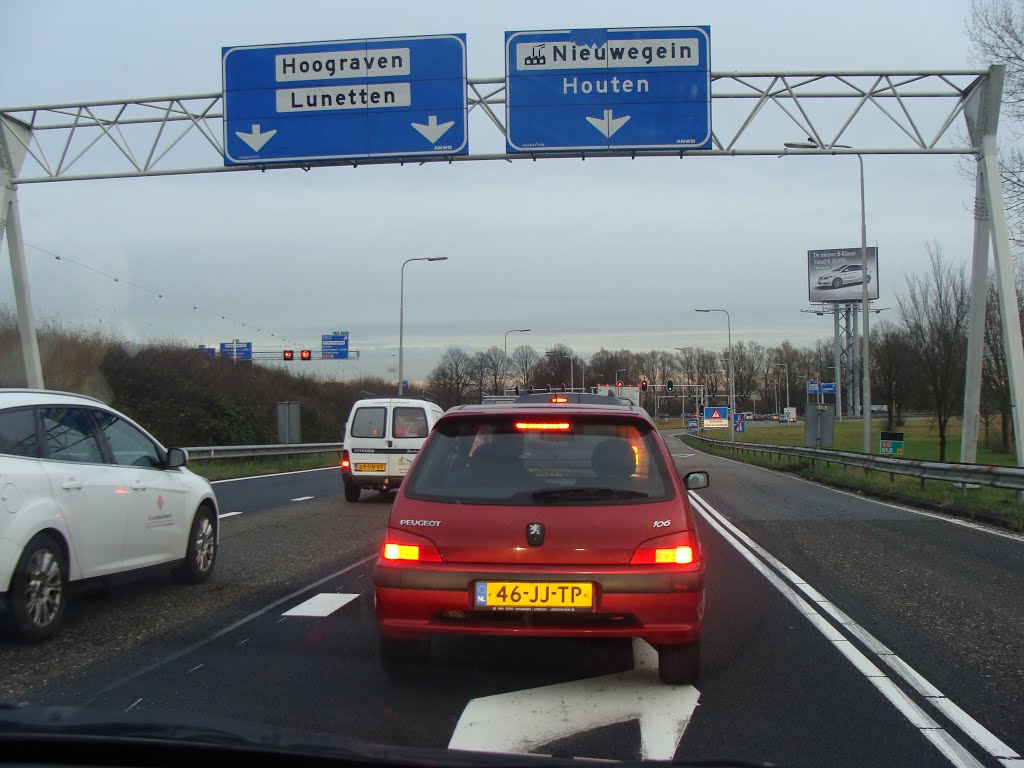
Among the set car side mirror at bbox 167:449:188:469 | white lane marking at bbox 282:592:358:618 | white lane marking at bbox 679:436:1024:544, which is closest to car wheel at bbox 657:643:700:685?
white lane marking at bbox 282:592:358:618

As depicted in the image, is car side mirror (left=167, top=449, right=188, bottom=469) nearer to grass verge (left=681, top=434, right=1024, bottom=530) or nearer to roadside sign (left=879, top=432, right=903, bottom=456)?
grass verge (left=681, top=434, right=1024, bottom=530)

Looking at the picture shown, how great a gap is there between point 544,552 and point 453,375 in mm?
75600

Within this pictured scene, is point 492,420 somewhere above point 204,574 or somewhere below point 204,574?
above

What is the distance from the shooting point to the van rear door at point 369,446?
16.0 meters

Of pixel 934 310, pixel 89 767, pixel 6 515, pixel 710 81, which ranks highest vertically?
pixel 710 81

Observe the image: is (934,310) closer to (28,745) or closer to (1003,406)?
(1003,406)

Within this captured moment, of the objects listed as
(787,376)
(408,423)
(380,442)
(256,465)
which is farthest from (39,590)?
(787,376)

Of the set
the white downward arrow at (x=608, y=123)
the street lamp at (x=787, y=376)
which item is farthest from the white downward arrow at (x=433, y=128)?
the street lamp at (x=787, y=376)

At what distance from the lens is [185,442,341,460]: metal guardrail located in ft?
78.9

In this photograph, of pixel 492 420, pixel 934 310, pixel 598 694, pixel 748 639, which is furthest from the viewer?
pixel 934 310

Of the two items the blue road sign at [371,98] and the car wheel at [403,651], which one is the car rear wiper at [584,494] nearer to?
the car wheel at [403,651]

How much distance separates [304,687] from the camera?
4.80m

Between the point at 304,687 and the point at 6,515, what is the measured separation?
2.13 metres

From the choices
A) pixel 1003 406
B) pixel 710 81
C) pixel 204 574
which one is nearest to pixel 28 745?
pixel 204 574
